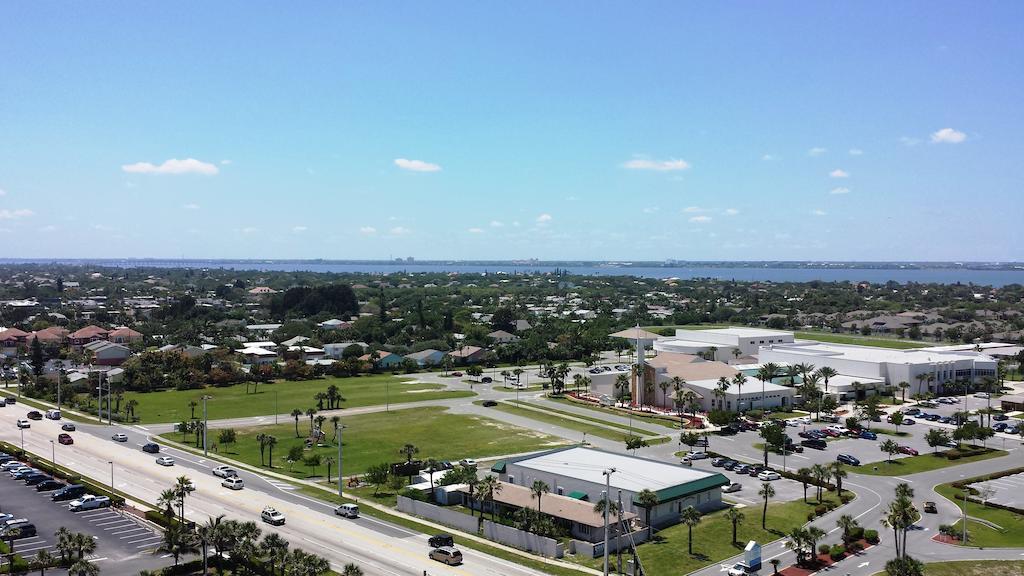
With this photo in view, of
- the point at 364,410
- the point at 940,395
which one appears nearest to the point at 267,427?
the point at 364,410

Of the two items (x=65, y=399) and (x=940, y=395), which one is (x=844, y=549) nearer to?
(x=940, y=395)

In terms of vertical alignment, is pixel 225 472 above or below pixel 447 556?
below

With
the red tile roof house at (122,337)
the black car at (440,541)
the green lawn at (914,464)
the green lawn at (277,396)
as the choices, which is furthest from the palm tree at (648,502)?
the red tile roof house at (122,337)

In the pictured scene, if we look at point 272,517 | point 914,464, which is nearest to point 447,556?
point 272,517

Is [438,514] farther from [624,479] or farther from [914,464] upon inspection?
[914,464]

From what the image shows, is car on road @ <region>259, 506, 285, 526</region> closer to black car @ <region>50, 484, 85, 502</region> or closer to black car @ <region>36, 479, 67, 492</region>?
black car @ <region>50, 484, 85, 502</region>
